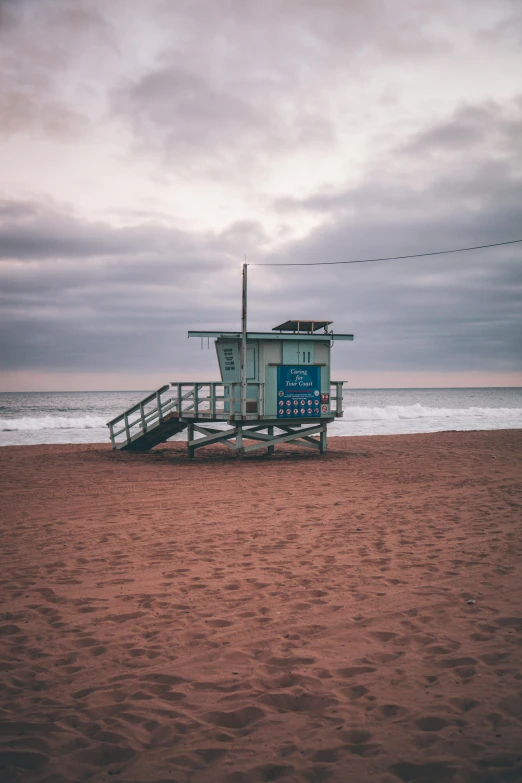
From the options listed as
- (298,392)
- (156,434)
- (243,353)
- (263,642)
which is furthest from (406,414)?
(263,642)

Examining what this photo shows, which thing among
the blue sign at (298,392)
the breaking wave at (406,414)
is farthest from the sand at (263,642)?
the breaking wave at (406,414)

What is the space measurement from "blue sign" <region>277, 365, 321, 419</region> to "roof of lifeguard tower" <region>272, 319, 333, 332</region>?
1.34 m

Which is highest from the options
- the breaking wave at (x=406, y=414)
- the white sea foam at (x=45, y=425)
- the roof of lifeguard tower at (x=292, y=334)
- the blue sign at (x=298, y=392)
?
the roof of lifeguard tower at (x=292, y=334)

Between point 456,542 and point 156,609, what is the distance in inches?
178

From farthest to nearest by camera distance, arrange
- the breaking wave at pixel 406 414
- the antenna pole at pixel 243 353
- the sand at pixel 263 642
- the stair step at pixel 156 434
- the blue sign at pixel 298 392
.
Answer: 1. the breaking wave at pixel 406 414
2. the stair step at pixel 156 434
3. the blue sign at pixel 298 392
4. the antenna pole at pixel 243 353
5. the sand at pixel 263 642

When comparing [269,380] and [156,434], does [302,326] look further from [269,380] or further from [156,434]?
[156,434]

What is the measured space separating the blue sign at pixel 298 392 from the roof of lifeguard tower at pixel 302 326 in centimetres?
134

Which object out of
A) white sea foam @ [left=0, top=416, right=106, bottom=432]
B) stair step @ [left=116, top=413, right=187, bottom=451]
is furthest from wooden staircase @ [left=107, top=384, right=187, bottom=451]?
white sea foam @ [left=0, top=416, right=106, bottom=432]

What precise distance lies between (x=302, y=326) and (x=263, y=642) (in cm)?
1411

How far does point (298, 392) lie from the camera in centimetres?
1812

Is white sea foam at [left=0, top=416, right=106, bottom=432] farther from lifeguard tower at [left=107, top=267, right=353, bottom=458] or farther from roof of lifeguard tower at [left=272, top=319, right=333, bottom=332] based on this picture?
roof of lifeguard tower at [left=272, top=319, right=333, bottom=332]

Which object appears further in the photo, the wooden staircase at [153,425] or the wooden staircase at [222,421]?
the wooden staircase at [153,425]

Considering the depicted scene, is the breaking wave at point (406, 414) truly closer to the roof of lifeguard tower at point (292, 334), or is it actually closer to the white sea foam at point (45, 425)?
the white sea foam at point (45, 425)

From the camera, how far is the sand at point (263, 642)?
3393 mm
